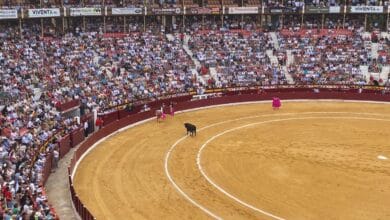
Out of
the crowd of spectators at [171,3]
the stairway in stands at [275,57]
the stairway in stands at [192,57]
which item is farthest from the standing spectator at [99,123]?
the stairway in stands at [275,57]

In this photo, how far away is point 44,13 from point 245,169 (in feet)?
95.3

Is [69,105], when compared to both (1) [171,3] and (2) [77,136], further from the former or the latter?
(1) [171,3]

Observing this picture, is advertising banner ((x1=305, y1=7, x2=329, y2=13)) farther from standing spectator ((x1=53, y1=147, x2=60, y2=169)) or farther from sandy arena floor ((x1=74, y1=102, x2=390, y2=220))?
standing spectator ((x1=53, y1=147, x2=60, y2=169))

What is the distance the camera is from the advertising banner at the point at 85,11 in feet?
168

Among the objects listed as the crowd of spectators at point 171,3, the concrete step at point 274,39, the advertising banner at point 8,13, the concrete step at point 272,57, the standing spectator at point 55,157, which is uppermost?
the crowd of spectators at point 171,3

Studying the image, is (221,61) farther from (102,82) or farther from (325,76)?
(102,82)

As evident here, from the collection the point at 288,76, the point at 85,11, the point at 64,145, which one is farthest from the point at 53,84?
the point at 288,76

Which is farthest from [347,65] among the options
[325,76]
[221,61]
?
[221,61]

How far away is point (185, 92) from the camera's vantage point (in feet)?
155

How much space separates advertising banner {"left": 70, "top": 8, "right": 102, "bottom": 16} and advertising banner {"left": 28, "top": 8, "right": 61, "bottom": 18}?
1438 millimetres

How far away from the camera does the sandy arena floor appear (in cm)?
2414

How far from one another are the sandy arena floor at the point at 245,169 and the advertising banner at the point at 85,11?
17040mm

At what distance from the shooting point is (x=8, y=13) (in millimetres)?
47125

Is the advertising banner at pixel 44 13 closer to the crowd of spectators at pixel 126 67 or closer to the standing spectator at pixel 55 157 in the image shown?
the crowd of spectators at pixel 126 67
